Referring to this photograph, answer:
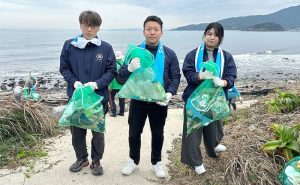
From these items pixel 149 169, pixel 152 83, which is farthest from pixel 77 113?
pixel 149 169

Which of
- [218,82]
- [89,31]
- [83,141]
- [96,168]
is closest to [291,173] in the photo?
[218,82]

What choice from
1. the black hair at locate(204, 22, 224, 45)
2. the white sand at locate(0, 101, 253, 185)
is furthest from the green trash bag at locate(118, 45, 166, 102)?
the white sand at locate(0, 101, 253, 185)

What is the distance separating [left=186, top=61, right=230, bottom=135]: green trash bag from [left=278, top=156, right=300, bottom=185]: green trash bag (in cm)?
92

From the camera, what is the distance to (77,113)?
428 cm

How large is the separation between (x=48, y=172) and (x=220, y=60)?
266 cm

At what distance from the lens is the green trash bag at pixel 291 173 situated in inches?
148

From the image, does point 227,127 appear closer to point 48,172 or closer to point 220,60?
point 220,60

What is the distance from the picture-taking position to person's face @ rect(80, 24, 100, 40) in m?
4.29

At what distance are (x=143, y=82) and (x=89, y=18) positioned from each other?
3.20ft

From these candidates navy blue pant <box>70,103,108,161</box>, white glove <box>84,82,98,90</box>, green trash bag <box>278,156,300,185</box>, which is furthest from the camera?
navy blue pant <box>70,103,108,161</box>

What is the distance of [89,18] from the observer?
4234mm

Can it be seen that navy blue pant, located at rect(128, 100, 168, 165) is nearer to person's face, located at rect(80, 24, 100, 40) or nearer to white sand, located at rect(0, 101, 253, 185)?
white sand, located at rect(0, 101, 253, 185)

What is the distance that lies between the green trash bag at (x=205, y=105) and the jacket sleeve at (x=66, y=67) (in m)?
1.45

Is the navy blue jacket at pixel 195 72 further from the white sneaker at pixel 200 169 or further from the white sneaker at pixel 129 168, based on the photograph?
the white sneaker at pixel 129 168
